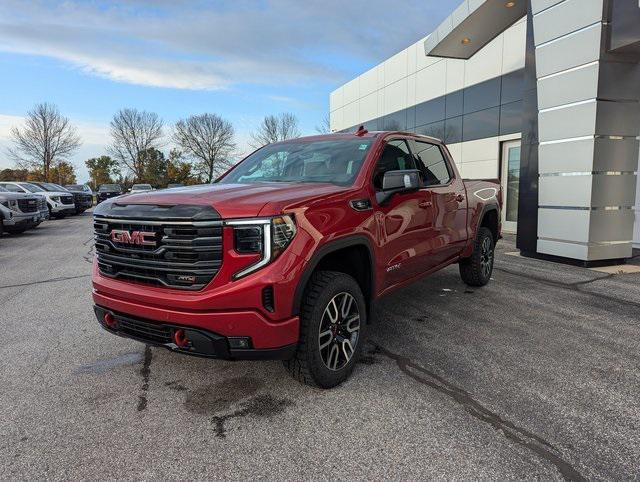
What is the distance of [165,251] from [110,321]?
2.65ft

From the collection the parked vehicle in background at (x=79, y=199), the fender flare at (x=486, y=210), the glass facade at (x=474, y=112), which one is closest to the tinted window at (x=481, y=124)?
the glass facade at (x=474, y=112)

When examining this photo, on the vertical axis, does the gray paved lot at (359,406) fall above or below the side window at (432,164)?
below

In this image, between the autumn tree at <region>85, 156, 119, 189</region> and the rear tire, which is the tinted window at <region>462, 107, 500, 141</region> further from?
the autumn tree at <region>85, 156, 119, 189</region>

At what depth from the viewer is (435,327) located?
4.57 meters

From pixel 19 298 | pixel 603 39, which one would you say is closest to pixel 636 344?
pixel 603 39

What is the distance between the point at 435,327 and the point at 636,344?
1.78 meters

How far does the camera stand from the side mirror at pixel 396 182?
351 cm

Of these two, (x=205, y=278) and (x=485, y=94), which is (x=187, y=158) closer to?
(x=485, y=94)

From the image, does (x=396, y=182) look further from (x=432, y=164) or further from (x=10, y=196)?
(x=10, y=196)

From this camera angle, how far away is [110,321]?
322 centimetres

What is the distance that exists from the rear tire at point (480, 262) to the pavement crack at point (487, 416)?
2.59m

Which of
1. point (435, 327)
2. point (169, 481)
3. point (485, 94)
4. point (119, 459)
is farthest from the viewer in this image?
point (485, 94)

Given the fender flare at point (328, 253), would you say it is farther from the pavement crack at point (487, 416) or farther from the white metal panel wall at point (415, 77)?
the white metal panel wall at point (415, 77)

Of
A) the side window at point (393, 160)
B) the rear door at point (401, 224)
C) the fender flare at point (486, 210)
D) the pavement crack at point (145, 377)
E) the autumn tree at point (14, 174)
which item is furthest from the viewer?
the autumn tree at point (14, 174)
